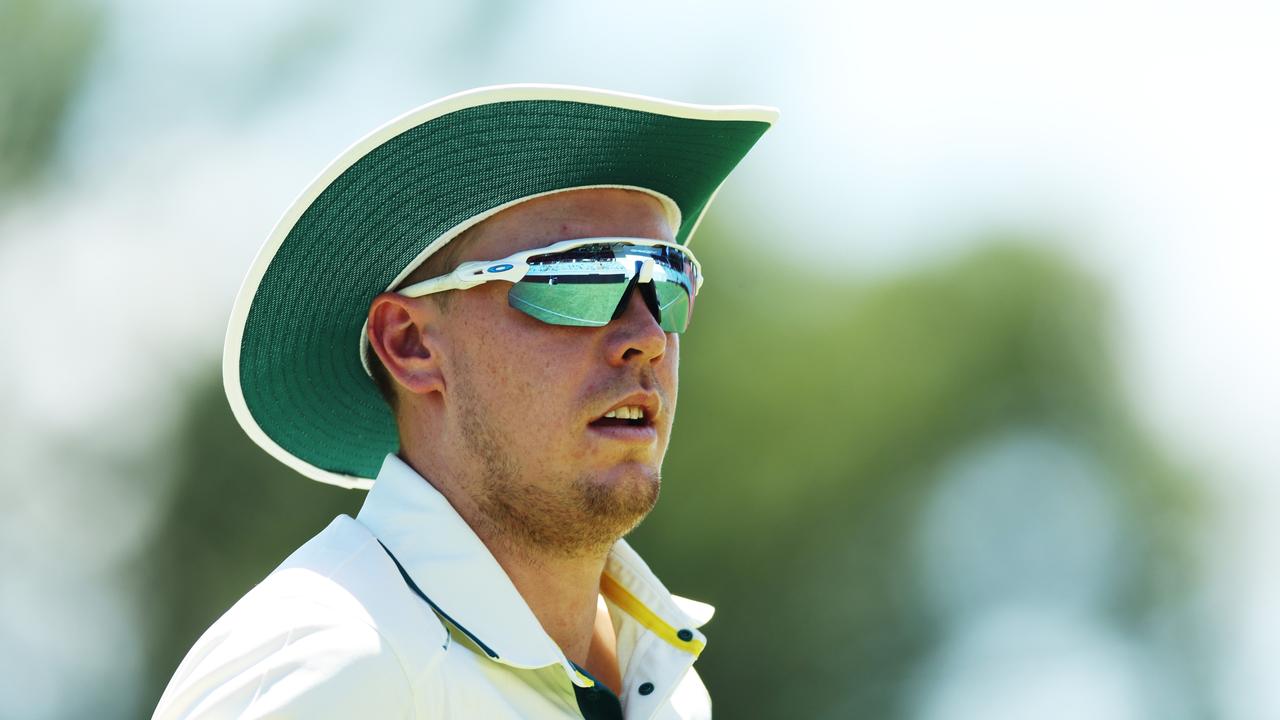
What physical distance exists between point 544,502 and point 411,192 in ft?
2.33

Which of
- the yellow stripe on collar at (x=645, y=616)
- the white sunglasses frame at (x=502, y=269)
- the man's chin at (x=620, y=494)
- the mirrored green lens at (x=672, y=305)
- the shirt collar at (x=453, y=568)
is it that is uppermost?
the white sunglasses frame at (x=502, y=269)

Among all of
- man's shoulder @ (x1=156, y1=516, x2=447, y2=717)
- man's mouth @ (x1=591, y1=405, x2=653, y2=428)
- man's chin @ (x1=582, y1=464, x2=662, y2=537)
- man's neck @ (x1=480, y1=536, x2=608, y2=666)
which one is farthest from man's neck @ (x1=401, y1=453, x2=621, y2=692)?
man's shoulder @ (x1=156, y1=516, x2=447, y2=717)

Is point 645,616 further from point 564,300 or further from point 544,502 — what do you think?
point 564,300

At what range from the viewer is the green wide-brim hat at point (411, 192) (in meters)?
3.18

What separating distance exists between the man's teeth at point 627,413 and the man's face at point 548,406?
0.07 feet

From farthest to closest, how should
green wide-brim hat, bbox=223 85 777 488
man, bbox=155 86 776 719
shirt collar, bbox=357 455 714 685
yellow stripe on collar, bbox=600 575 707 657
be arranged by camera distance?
→ yellow stripe on collar, bbox=600 575 707 657 → green wide-brim hat, bbox=223 85 777 488 → man, bbox=155 86 776 719 → shirt collar, bbox=357 455 714 685

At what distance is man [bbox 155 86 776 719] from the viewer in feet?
10.0

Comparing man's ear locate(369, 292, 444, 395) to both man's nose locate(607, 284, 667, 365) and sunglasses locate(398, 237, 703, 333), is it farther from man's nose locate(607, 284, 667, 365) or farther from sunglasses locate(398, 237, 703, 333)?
man's nose locate(607, 284, 667, 365)

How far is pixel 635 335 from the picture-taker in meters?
3.28

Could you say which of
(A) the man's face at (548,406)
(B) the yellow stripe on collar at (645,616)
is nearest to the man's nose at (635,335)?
(A) the man's face at (548,406)

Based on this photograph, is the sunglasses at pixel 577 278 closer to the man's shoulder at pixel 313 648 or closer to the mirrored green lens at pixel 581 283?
the mirrored green lens at pixel 581 283

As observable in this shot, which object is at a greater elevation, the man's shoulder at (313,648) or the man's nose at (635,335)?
the man's nose at (635,335)

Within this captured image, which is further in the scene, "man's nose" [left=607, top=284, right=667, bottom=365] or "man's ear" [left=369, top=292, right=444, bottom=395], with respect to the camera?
"man's ear" [left=369, top=292, right=444, bottom=395]

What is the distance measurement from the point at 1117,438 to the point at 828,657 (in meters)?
3.45
